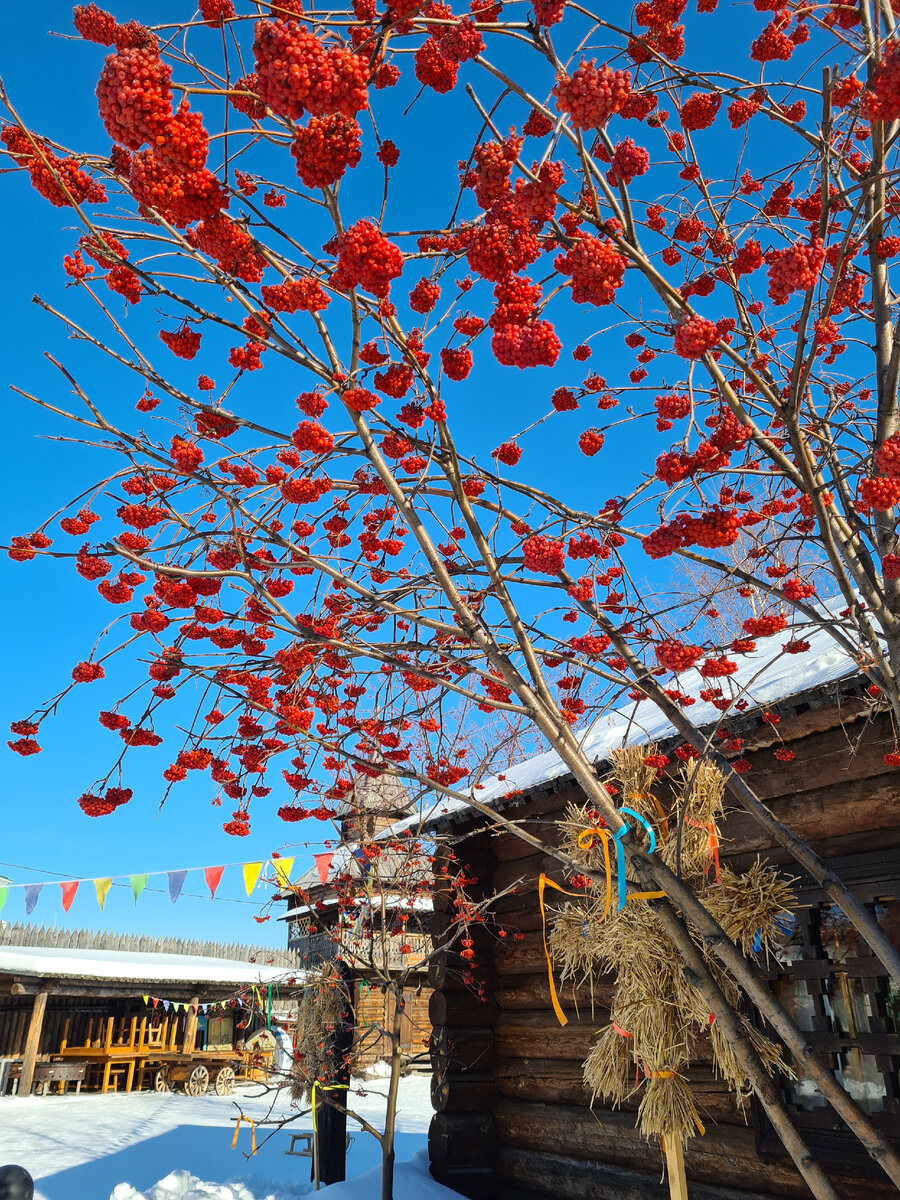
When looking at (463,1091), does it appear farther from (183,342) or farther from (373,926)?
(183,342)

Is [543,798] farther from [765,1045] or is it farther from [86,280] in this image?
[86,280]

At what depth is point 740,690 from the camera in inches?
136

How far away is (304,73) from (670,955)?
11.9 feet

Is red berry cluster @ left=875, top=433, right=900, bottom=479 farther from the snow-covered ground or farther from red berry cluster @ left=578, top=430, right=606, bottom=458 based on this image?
the snow-covered ground

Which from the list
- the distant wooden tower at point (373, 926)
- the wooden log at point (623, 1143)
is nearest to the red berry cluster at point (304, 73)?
the distant wooden tower at point (373, 926)

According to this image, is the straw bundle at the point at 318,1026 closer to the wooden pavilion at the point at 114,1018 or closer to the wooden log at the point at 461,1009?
the wooden log at the point at 461,1009

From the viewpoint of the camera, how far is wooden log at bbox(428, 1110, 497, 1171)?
5695mm

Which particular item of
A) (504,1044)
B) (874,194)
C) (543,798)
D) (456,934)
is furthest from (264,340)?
(504,1044)

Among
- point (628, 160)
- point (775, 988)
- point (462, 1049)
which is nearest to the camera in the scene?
point (628, 160)

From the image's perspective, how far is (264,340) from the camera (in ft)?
7.08

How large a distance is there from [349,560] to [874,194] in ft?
7.04

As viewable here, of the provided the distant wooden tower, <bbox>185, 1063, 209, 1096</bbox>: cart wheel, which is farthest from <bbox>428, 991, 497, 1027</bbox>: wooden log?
<bbox>185, 1063, 209, 1096</bbox>: cart wheel

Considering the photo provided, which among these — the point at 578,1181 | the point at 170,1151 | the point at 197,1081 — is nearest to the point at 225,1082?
the point at 197,1081

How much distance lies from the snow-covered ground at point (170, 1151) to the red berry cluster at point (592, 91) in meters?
5.11
